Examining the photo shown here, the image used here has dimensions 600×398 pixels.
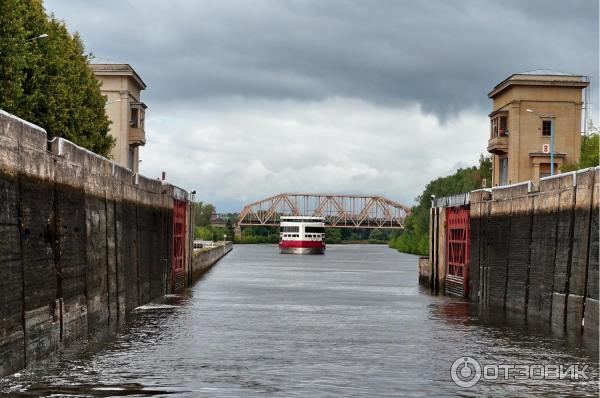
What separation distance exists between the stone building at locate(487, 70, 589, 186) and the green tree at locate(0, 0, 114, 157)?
33187mm

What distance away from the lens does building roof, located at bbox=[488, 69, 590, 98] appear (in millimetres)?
77188

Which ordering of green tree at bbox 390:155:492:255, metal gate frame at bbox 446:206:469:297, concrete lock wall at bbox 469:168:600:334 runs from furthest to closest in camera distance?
green tree at bbox 390:155:492:255 → metal gate frame at bbox 446:206:469:297 → concrete lock wall at bbox 469:168:600:334

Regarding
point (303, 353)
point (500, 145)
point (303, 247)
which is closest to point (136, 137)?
Result: point (500, 145)

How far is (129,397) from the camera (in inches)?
785

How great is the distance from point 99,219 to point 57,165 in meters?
6.85

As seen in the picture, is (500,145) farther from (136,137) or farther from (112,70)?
(112,70)

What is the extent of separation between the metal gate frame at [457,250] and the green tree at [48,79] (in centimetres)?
2401

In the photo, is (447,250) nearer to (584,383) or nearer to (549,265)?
(549,265)

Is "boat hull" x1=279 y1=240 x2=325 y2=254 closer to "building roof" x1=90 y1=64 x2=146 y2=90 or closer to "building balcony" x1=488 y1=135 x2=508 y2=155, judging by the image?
"building roof" x1=90 y1=64 x2=146 y2=90

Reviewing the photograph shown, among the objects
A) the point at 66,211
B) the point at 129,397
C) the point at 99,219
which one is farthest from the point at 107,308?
the point at 129,397

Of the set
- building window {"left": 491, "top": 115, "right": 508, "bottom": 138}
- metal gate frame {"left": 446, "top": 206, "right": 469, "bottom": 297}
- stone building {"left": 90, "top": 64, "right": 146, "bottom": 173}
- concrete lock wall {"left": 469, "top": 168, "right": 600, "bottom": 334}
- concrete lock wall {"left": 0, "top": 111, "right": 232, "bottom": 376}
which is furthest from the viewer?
stone building {"left": 90, "top": 64, "right": 146, "bottom": 173}

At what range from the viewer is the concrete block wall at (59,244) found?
2141 centimetres

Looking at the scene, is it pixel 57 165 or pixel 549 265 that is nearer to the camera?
pixel 57 165

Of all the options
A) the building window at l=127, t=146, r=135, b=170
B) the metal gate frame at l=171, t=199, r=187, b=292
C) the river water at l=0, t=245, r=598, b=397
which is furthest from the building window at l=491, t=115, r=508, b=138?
the river water at l=0, t=245, r=598, b=397
